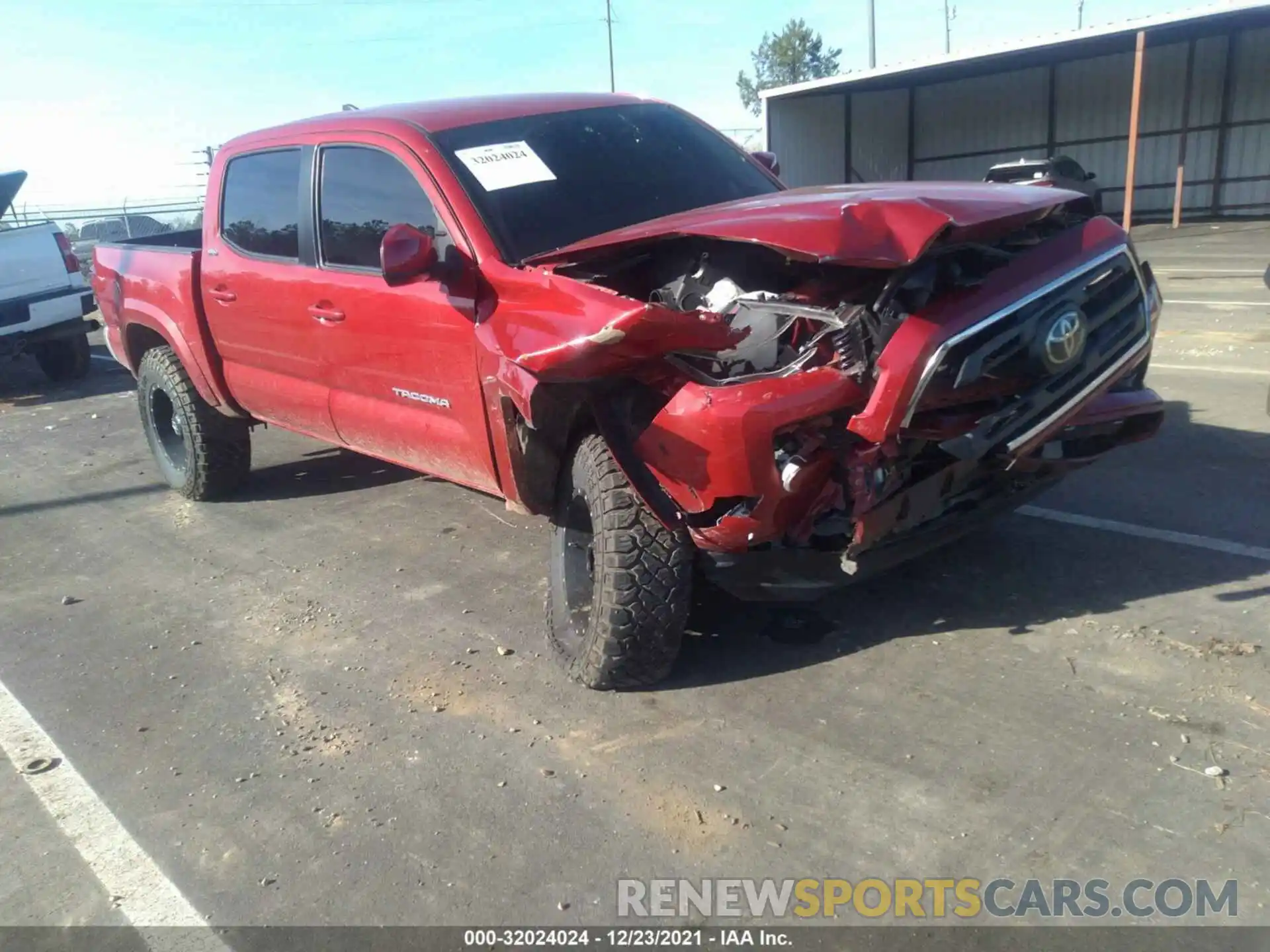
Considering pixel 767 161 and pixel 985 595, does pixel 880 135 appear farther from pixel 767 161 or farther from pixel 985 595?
pixel 985 595

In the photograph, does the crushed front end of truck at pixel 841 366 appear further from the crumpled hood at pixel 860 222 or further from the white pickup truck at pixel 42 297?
the white pickup truck at pixel 42 297

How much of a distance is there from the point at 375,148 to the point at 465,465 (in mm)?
1382

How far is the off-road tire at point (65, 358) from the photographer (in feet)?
36.1

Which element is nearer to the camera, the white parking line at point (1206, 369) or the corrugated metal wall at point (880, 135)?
the white parking line at point (1206, 369)

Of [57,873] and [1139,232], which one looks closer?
[57,873]

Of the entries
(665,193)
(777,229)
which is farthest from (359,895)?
(665,193)

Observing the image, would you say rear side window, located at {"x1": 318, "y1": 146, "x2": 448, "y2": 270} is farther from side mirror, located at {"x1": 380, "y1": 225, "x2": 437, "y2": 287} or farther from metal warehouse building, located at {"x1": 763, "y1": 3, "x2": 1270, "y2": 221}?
metal warehouse building, located at {"x1": 763, "y1": 3, "x2": 1270, "y2": 221}

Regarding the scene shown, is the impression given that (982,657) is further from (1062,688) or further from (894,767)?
(894,767)

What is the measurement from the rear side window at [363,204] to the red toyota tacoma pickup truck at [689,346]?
0.02 m

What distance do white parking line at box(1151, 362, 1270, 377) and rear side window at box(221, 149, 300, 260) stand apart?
19.2 feet

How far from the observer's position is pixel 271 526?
5602 mm

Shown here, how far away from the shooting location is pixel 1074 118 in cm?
2603

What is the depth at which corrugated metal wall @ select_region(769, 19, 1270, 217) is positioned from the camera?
23.7 metres

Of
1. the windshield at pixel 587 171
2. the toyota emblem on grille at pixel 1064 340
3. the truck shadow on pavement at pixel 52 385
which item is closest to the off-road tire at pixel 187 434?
the windshield at pixel 587 171
